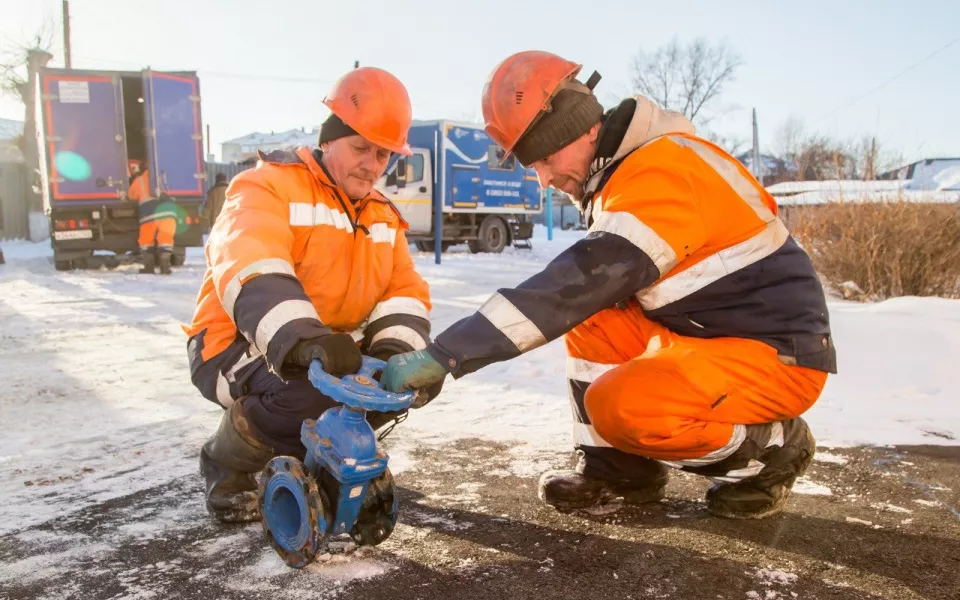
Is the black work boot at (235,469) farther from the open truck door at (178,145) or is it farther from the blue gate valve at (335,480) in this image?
the open truck door at (178,145)

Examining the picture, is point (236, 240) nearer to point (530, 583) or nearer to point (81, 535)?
point (81, 535)

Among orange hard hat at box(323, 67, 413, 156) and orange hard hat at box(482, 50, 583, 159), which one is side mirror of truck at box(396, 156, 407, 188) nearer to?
orange hard hat at box(323, 67, 413, 156)

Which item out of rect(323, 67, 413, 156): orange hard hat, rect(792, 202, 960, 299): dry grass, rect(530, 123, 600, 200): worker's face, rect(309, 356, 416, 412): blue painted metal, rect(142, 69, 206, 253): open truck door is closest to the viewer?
rect(309, 356, 416, 412): blue painted metal

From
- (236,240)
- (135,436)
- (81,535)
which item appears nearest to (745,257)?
(236,240)

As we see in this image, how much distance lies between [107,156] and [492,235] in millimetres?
8522

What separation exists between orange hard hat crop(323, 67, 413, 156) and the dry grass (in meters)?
6.33

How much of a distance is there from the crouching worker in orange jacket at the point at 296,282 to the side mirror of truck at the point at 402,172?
38.4 feet

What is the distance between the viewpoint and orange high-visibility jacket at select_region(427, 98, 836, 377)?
7.02ft

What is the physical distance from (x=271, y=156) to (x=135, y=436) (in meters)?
1.62

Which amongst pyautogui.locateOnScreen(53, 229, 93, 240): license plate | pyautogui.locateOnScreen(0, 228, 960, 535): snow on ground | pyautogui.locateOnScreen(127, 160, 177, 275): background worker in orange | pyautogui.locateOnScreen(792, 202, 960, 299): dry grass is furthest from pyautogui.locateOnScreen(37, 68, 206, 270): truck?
pyautogui.locateOnScreen(792, 202, 960, 299): dry grass

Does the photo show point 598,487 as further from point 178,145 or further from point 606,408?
point 178,145

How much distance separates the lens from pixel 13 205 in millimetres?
21797

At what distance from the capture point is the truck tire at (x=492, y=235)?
17734mm

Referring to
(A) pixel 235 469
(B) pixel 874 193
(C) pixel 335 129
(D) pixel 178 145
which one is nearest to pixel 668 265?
(C) pixel 335 129
